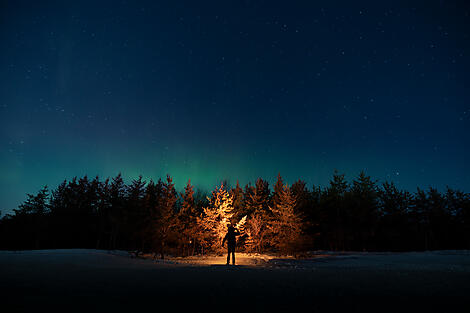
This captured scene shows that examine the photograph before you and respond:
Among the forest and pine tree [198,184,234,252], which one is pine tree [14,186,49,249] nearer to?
the forest

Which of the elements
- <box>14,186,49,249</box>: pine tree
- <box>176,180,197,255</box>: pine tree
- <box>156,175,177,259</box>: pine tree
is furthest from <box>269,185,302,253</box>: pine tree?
<box>14,186,49,249</box>: pine tree

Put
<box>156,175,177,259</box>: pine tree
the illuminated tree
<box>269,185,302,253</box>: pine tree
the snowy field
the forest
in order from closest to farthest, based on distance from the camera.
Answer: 1. the snowy field
2. <box>156,175,177,259</box>: pine tree
3. <box>269,185,302,253</box>: pine tree
4. the illuminated tree
5. the forest

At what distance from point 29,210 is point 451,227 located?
82572 mm

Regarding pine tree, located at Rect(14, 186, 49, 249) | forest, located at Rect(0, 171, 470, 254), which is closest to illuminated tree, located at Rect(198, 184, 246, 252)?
forest, located at Rect(0, 171, 470, 254)

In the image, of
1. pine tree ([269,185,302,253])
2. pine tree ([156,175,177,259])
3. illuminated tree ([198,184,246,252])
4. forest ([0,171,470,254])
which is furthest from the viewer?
forest ([0,171,470,254])

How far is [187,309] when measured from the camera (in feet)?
14.9

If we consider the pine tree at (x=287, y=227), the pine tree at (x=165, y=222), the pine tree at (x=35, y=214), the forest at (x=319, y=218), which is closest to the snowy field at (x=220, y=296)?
the pine tree at (x=165, y=222)

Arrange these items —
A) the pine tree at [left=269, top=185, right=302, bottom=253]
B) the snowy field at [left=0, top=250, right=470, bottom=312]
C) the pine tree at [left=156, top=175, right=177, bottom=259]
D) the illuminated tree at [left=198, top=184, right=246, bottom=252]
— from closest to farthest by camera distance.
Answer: the snowy field at [left=0, top=250, right=470, bottom=312] → the pine tree at [left=156, top=175, right=177, bottom=259] → the pine tree at [left=269, top=185, right=302, bottom=253] → the illuminated tree at [left=198, top=184, right=246, bottom=252]

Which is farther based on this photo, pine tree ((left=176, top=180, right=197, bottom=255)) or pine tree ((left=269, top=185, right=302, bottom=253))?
pine tree ((left=269, top=185, right=302, bottom=253))

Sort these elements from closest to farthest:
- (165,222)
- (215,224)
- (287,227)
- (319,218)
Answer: (165,222) < (287,227) < (215,224) < (319,218)

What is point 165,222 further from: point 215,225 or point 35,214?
point 35,214

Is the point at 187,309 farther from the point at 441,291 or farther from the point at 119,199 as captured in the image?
the point at 119,199

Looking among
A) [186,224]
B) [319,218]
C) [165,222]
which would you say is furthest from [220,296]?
[319,218]

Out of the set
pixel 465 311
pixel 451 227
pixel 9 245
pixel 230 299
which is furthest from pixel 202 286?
pixel 9 245
